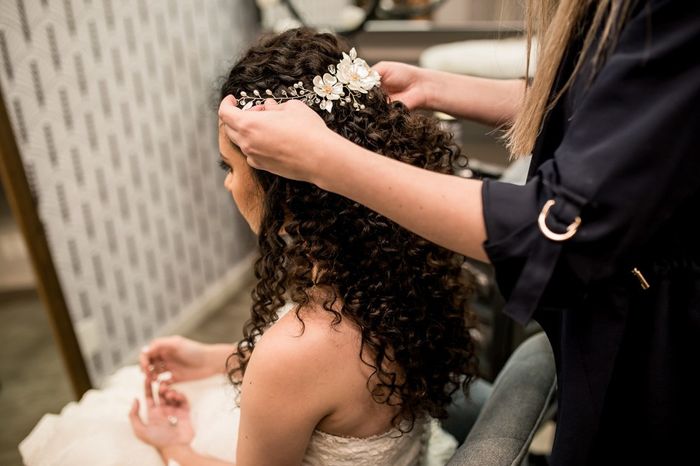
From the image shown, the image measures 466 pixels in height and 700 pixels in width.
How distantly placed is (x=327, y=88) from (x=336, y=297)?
1.07 ft

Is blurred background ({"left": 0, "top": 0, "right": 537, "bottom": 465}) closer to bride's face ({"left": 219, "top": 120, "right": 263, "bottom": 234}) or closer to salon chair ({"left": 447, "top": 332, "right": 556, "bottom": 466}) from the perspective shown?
bride's face ({"left": 219, "top": 120, "right": 263, "bottom": 234})

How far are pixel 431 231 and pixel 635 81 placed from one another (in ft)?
0.85

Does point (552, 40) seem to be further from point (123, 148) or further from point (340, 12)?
point (340, 12)

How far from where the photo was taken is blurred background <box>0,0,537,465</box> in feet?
5.44

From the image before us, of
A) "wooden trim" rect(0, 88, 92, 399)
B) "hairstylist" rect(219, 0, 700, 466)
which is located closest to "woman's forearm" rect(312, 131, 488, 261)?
"hairstylist" rect(219, 0, 700, 466)

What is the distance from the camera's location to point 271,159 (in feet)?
2.23

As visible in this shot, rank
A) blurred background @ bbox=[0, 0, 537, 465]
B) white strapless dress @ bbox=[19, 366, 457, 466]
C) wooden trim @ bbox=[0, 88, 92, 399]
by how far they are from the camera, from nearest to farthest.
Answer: white strapless dress @ bbox=[19, 366, 457, 466] → wooden trim @ bbox=[0, 88, 92, 399] → blurred background @ bbox=[0, 0, 537, 465]

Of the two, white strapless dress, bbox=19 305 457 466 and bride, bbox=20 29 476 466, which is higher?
bride, bbox=20 29 476 466

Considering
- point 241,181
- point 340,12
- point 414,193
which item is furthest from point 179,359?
point 340,12

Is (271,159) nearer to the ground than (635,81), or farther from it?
nearer to the ground

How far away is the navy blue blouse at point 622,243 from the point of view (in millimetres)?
561

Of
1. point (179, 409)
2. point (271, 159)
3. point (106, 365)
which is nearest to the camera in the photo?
point (271, 159)

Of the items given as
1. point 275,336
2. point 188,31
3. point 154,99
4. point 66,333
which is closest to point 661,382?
point 275,336

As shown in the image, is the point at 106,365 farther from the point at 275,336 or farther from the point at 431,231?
the point at 431,231
